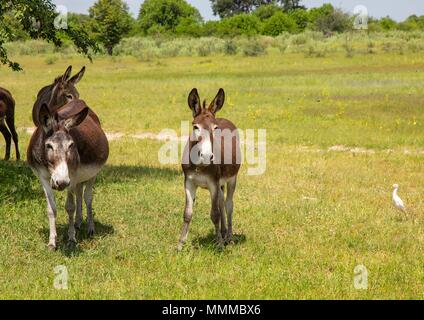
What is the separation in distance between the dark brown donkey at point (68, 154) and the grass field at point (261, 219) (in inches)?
26.1

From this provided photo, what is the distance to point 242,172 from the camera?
581 inches

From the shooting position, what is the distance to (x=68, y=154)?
727 cm

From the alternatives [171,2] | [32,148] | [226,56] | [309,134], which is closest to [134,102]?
[309,134]

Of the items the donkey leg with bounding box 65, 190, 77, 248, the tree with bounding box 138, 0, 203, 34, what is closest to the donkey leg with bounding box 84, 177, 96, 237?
the donkey leg with bounding box 65, 190, 77, 248

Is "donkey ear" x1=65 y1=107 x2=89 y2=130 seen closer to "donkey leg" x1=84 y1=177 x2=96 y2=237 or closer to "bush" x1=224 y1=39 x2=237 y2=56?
"donkey leg" x1=84 y1=177 x2=96 y2=237

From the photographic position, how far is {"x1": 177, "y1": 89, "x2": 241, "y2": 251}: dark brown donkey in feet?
24.7

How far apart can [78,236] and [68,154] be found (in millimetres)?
2522

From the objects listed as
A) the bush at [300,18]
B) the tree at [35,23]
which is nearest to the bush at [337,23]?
the bush at [300,18]

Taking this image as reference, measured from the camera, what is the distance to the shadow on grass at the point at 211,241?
866 centimetres

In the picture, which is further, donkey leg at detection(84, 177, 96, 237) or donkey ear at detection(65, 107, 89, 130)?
donkey leg at detection(84, 177, 96, 237)

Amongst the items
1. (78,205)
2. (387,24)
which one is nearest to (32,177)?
(78,205)

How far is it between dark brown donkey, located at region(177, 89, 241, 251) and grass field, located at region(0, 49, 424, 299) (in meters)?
0.57

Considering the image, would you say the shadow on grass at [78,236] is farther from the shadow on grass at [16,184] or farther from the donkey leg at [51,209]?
the shadow on grass at [16,184]

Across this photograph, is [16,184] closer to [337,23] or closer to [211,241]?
[211,241]
